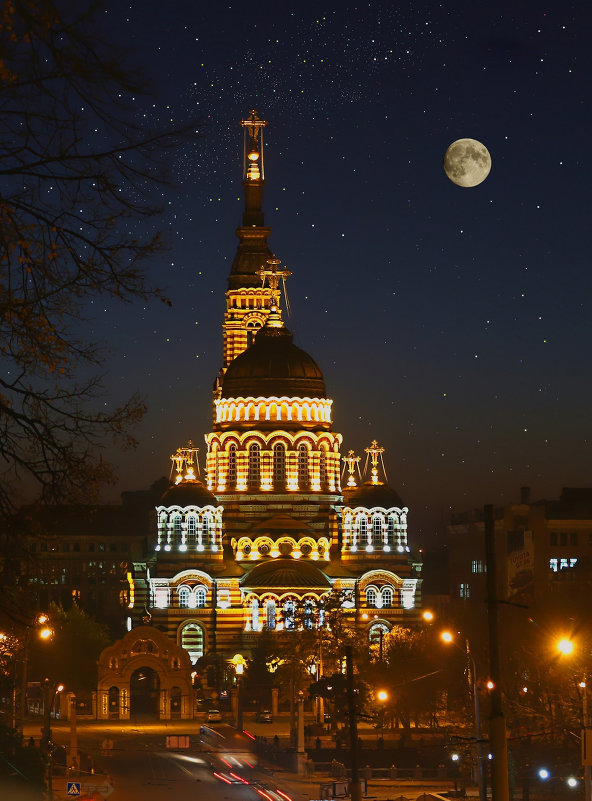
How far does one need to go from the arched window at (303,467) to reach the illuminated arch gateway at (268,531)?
0.10 metres

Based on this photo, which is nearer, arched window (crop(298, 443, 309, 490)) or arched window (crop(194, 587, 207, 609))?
arched window (crop(194, 587, 207, 609))

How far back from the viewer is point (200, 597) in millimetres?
125125

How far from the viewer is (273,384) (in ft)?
435

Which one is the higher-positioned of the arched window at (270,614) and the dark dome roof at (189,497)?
the dark dome roof at (189,497)

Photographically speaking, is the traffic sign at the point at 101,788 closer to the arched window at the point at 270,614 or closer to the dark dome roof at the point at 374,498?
the arched window at the point at 270,614

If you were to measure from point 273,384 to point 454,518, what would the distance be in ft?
172

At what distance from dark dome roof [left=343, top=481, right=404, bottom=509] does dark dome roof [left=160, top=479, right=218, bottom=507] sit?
1029cm

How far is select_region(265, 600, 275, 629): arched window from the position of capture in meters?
122

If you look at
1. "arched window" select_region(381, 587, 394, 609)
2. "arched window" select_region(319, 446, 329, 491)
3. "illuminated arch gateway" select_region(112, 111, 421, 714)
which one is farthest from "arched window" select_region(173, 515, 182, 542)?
"arched window" select_region(381, 587, 394, 609)

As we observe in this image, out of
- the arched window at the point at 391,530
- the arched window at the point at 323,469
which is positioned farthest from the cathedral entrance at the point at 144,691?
the arched window at the point at 323,469

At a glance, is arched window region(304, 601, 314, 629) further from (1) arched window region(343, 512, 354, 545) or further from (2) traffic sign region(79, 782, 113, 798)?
(2) traffic sign region(79, 782, 113, 798)

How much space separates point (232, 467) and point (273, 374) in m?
7.84

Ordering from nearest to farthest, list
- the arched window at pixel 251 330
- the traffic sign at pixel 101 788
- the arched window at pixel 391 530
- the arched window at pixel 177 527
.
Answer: the traffic sign at pixel 101 788, the arched window at pixel 177 527, the arched window at pixel 391 530, the arched window at pixel 251 330

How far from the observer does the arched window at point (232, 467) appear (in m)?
130
